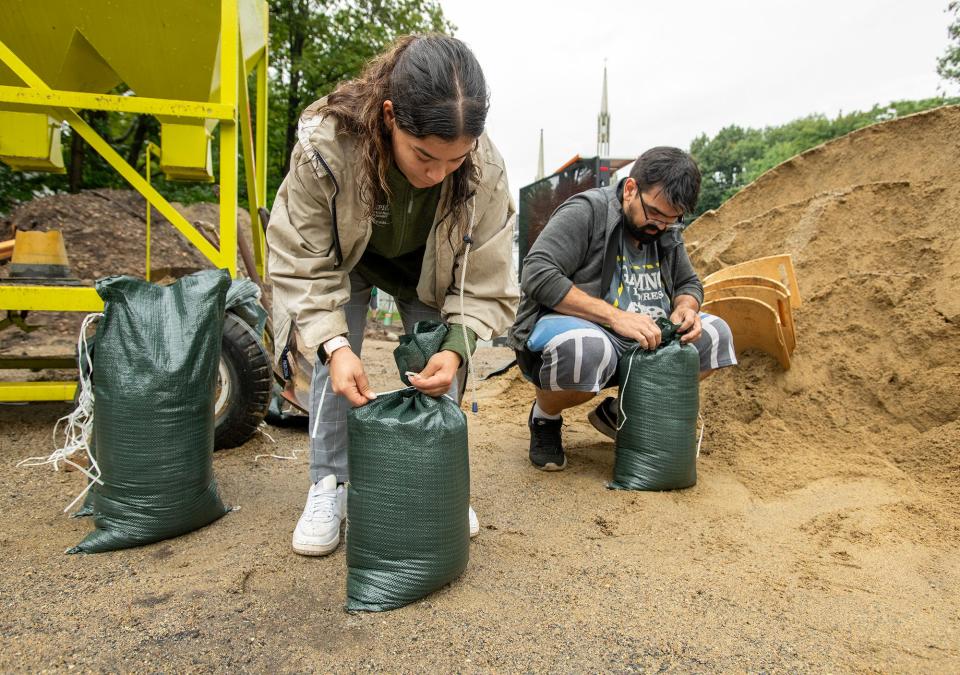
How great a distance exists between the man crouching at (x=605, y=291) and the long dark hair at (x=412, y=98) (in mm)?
992

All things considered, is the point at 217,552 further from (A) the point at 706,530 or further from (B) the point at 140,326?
(A) the point at 706,530

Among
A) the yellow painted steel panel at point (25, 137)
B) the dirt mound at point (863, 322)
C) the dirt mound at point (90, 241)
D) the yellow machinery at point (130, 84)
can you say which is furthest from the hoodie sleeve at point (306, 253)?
the dirt mound at point (90, 241)

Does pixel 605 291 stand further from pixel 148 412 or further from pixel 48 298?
pixel 48 298

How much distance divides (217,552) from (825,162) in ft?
13.5

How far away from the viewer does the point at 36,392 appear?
2.63m

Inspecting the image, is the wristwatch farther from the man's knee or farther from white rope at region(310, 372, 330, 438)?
the man's knee

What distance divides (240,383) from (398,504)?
1.38 meters

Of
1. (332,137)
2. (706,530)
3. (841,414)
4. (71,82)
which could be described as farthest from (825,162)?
(71,82)

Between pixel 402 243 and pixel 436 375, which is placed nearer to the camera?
pixel 436 375

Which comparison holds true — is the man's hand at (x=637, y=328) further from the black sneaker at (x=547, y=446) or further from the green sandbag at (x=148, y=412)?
the green sandbag at (x=148, y=412)

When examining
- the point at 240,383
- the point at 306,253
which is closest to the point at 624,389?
the point at 306,253

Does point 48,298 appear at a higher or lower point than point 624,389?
higher

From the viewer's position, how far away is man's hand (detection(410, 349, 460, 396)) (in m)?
1.46

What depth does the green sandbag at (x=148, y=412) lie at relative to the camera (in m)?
1.65
